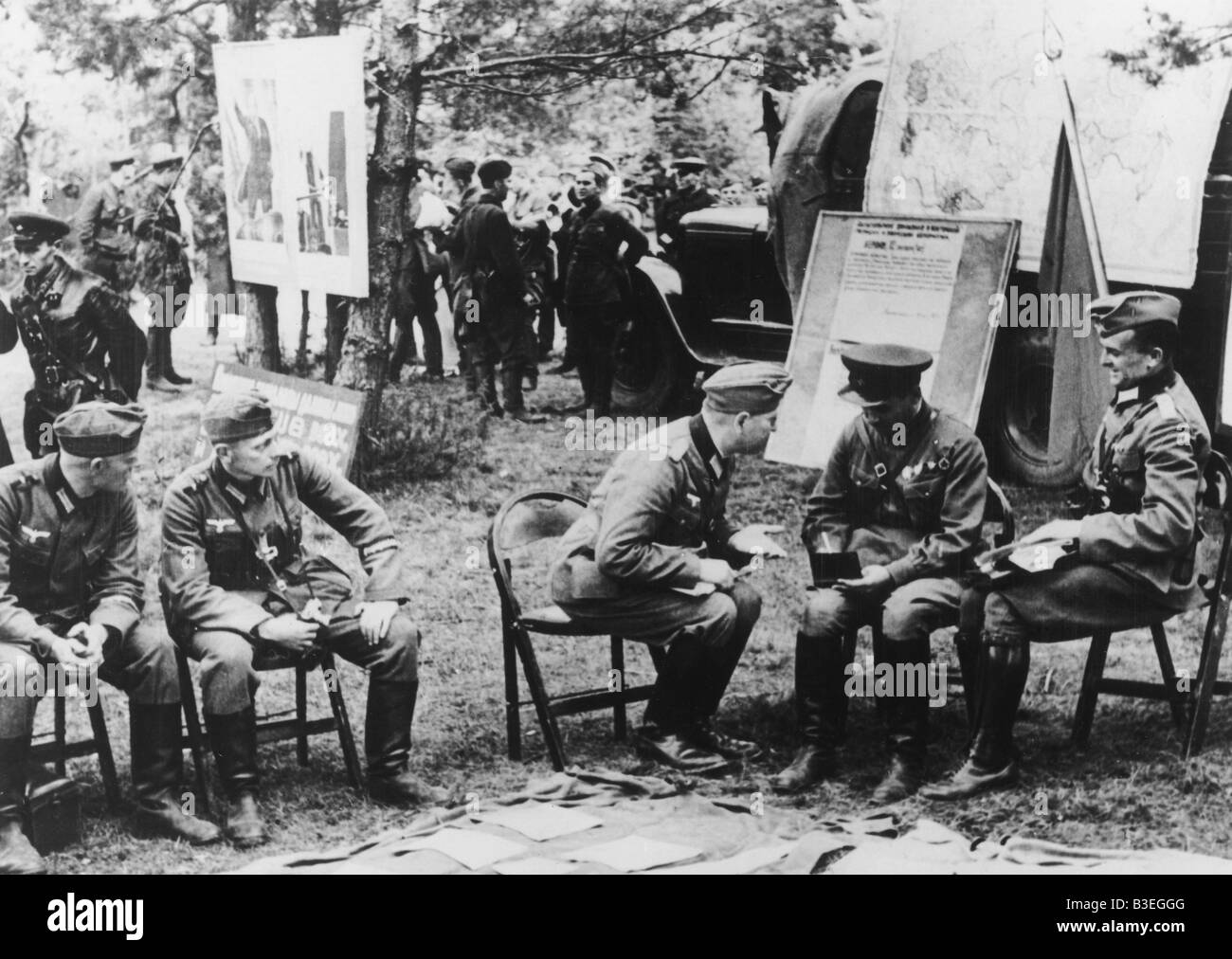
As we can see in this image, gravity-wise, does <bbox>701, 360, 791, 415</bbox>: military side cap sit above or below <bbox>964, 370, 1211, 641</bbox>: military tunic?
above

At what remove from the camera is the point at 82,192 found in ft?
15.3

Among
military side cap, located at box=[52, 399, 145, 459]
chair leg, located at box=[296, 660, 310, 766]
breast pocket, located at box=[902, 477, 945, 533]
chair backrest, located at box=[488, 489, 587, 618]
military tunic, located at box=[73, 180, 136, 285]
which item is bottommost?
chair leg, located at box=[296, 660, 310, 766]

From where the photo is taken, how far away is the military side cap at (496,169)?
4.72m

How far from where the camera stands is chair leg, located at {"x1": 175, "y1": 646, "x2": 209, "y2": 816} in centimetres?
430

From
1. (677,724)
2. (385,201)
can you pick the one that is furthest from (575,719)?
(385,201)

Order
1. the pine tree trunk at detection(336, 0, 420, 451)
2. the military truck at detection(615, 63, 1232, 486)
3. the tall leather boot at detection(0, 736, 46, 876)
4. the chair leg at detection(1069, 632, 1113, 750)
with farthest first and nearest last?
the pine tree trunk at detection(336, 0, 420, 451)
the military truck at detection(615, 63, 1232, 486)
the chair leg at detection(1069, 632, 1113, 750)
the tall leather boot at detection(0, 736, 46, 876)

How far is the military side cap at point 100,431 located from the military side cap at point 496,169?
1.34 metres

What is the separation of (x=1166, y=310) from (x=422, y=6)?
2499 millimetres

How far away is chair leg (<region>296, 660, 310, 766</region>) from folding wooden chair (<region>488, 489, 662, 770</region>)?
59 centimetres

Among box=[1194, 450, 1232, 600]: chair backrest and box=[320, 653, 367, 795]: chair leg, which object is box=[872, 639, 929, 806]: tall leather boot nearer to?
box=[1194, 450, 1232, 600]: chair backrest

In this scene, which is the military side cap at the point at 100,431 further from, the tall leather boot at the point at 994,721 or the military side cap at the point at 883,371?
the tall leather boot at the point at 994,721

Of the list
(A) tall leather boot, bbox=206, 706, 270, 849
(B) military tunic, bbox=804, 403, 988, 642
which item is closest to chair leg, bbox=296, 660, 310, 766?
(A) tall leather boot, bbox=206, 706, 270, 849
